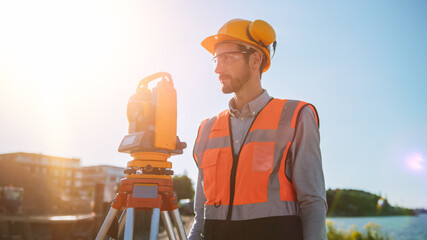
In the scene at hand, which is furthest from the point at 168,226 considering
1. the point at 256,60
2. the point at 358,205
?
the point at 358,205

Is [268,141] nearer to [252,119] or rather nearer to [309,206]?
[252,119]

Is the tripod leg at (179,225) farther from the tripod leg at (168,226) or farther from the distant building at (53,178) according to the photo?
the distant building at (53,178)

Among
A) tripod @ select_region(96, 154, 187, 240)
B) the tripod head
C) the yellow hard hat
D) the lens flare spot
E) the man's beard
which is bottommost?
the lens flare spot

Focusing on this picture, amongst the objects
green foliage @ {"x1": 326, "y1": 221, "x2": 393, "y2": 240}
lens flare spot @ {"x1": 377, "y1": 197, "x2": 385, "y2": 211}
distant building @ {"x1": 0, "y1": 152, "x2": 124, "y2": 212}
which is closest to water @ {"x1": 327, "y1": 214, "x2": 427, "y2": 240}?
green foliage @ {"x1": 326, "y1": 221, "x2": 393, "y2": 240}

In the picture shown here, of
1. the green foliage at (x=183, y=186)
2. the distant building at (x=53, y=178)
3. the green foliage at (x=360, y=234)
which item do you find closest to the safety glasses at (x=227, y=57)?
the green foliage at (x=360, y=234)

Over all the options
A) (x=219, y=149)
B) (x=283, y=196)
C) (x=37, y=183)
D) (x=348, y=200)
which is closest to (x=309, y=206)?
(x=283, y=196)

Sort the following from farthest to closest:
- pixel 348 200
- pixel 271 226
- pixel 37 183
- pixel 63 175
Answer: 1. pixel 63 175
2. pixel 37 183
3. pixel 348 200
4. pixel 271 226

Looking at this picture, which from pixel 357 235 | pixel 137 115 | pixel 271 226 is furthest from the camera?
pixel 357 235

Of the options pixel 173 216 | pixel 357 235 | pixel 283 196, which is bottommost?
pixel 357 235

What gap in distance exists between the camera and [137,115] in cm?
214

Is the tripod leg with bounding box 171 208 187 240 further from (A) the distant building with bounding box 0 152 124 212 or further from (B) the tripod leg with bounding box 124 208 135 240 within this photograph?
(A) the distant building with bounding box 0 152 124 212

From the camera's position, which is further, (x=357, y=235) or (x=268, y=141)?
(x=357, y=235)

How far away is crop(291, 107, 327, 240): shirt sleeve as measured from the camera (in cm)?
160

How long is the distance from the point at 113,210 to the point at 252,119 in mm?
1089
